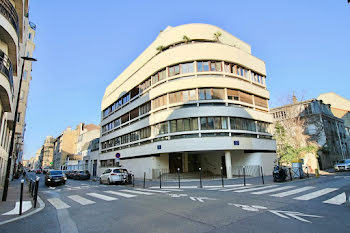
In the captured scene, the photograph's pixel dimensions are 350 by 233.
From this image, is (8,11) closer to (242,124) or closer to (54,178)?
(54,178)

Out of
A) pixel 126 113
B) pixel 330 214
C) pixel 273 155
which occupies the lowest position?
pixel 330 214

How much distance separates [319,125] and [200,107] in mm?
26526

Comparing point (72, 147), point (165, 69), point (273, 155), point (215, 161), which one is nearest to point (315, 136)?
point (273, 155)

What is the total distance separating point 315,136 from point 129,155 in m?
32.2

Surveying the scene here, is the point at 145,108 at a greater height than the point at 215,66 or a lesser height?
lesser

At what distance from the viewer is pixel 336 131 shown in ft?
135

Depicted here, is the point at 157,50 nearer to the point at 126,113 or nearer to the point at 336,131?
the point at 126,113

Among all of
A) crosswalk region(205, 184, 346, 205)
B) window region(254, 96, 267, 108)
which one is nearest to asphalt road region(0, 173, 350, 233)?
crosswalk region(205, 184, 346, 205)

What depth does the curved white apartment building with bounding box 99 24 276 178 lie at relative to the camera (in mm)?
22281

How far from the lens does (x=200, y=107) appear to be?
22281mm

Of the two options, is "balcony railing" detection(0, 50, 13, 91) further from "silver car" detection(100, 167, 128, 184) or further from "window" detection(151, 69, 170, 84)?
A: "window" detection(151, 69, 170, 84)

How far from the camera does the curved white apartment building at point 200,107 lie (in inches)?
877

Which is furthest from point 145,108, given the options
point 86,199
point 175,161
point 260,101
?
point 86,199

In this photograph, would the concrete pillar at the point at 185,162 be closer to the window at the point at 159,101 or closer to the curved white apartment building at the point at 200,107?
the curved white apartment building at the point at 200,107
